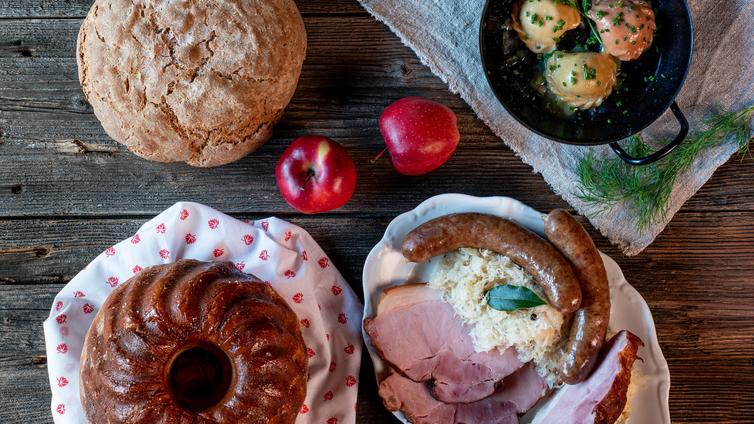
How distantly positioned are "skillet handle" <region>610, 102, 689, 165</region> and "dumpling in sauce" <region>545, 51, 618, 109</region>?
0.19 metres

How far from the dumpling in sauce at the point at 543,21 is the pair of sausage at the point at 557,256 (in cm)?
60

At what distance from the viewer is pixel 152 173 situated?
243 cm

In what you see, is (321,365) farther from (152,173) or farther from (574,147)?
(574,147)

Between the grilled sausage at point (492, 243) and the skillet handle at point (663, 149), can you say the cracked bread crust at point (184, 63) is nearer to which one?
the grilled sausage at point (492, 243)

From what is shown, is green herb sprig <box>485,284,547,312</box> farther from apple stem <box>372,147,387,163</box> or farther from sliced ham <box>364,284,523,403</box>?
apple stem <box>372,147,387,163</box>

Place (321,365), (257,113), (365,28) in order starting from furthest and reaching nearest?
(365,28)
(321,365)
(257,113)

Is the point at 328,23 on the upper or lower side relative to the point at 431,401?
upper

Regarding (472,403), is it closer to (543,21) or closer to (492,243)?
(492,243)

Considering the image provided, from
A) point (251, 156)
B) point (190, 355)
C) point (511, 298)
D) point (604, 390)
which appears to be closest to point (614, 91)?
point (511, 298)

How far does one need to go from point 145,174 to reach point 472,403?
5.08 ft

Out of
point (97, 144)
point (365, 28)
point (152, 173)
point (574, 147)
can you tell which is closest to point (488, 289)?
point (574, 147)

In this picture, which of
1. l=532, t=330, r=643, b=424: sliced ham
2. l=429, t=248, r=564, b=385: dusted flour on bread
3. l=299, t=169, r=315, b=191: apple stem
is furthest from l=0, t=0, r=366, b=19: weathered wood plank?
l=532, t=330, r=643, b=424: sliced ham

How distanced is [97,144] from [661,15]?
217 cm

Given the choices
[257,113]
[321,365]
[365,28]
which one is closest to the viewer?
[257,113]
